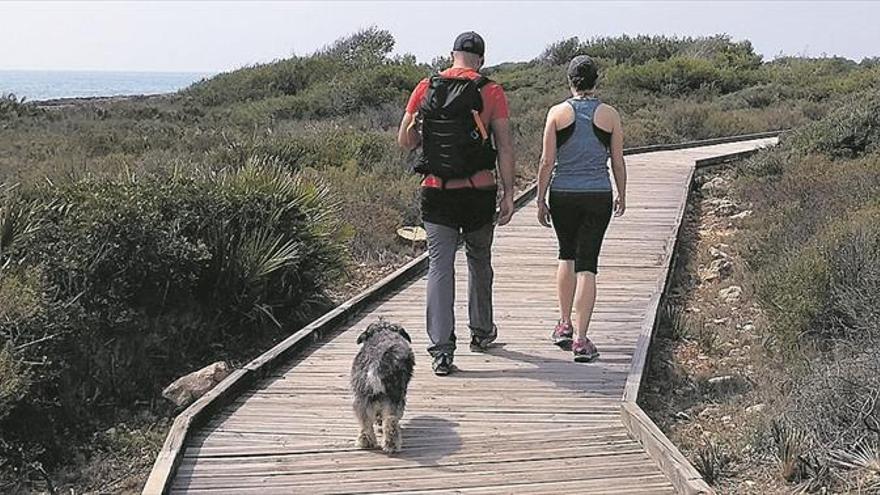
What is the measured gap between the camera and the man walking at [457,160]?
5438 mm

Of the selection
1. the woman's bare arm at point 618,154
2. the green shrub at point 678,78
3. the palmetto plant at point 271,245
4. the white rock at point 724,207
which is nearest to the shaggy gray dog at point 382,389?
the woman's bare arm at point 618,154

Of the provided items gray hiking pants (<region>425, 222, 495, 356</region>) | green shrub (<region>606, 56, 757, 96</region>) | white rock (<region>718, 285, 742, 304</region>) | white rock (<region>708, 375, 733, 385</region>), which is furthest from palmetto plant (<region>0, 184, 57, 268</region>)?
green shrub (<region>606, 56, 757, 96</region>)

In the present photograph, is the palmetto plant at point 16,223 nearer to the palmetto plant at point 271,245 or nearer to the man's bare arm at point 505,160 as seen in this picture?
the palmetto plant at point 271,245

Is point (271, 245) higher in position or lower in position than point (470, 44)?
lower

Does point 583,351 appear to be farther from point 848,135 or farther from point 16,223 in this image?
point 848,135

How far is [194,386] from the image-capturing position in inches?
258

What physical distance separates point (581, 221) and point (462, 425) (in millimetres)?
1569

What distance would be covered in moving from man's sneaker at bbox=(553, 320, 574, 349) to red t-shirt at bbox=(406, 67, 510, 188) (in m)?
1.46

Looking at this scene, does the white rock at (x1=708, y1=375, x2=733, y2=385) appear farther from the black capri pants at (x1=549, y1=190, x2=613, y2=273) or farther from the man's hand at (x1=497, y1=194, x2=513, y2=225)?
the man's hand at (x1=497, y1=194, x2=513, y2=225)

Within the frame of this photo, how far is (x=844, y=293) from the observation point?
672cm

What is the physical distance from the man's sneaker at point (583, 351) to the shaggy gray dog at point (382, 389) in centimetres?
174

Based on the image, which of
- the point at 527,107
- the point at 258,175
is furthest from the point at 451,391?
the point at 527,107

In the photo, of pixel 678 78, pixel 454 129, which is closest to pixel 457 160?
pixel 454 129

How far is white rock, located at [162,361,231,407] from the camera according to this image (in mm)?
6508
